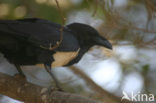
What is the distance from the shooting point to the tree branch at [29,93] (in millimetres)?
2995

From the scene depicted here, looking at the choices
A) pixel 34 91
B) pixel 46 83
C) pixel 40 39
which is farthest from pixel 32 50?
pixel 46 83

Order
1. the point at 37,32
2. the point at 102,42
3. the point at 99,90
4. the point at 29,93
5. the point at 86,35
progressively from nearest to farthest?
the point at 29,93, the point at 37,32, the point at 102,42, the point at 86,35, the point at 99,90

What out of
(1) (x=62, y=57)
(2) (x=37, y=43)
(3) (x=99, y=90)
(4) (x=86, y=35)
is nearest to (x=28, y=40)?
(2) (x=37, y=43)

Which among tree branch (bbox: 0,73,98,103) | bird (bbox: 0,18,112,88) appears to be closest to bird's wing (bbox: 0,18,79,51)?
bird (bbox: 0,18,112,88)

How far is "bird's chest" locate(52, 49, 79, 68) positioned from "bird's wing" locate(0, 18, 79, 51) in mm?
60

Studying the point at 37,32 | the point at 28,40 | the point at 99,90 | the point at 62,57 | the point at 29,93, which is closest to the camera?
the point at 29,93

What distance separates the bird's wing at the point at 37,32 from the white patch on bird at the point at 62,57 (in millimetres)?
60

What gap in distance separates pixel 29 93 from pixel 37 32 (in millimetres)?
617

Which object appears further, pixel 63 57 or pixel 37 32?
pixel 63 57

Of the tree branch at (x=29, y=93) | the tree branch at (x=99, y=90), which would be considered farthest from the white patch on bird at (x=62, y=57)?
the tree branch at (x=99, y=90)

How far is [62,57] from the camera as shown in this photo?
3643 millimetres

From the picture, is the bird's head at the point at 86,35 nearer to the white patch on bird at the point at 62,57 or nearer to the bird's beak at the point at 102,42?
the bird's beak at the point at 102,42

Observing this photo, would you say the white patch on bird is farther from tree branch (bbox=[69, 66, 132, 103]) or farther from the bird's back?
tree branch (bbox=[69, 66, 132, 103])

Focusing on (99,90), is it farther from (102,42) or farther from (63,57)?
(63,57)
